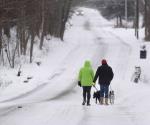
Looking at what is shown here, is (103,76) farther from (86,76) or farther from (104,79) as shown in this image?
(86,76)

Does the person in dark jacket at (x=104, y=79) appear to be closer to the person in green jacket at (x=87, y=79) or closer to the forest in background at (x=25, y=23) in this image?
the person in green jacket at (x=87, y=79)

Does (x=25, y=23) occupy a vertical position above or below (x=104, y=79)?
above

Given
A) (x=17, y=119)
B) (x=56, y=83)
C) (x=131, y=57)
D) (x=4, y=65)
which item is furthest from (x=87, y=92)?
(x=131, y=57)

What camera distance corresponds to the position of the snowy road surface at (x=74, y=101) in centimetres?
1725

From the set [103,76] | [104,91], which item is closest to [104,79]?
[103,76]

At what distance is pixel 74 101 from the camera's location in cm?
2556

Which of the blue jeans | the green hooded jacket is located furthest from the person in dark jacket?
the green hooded jacket

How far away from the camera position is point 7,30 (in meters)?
44.0

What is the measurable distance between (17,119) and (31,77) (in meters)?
16.9

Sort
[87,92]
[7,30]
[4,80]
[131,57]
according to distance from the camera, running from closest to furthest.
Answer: [87,92] → [4,80] → [7,30] → [131,57]

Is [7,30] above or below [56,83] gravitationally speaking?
above

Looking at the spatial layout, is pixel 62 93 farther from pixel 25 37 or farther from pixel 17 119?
pixel 25 37

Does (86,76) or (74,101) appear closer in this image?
(86,76)

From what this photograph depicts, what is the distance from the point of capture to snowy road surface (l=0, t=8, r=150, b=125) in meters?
17.2
